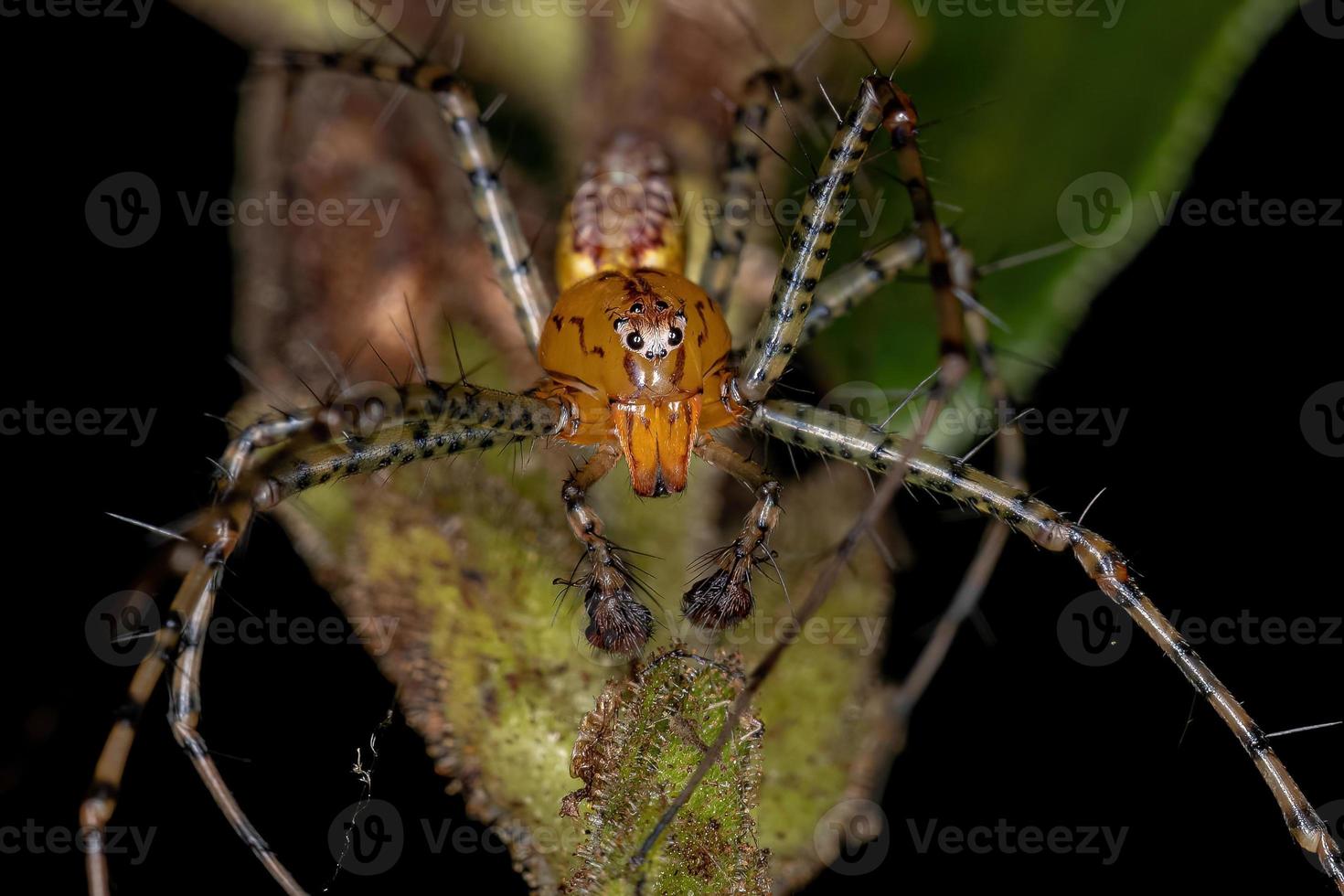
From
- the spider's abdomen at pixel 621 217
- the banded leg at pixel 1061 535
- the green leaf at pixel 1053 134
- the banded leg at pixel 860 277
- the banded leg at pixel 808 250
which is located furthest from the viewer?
the spider's abdomen at pixel 621 217

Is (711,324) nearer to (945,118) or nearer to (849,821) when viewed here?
(945,118)

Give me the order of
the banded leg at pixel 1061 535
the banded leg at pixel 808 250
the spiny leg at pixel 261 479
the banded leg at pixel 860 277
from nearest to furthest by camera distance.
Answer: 1. the spiny leg at pixel 261 479
2. the banded leg at pixel 1061 535
3. the banded leg at pixel 808 250
4. the banded leg at pixel 860 277

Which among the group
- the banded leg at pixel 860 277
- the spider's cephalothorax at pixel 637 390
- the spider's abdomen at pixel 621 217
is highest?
the spider's abdomen at pixel 621 217

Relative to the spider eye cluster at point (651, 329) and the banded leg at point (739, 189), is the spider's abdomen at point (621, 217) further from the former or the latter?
the spider eye cluster at point (651, 329)

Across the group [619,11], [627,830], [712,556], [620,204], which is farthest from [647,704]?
[619,11]

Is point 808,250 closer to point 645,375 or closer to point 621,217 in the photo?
point 645,375

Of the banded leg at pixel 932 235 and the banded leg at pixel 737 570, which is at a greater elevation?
the banded leg at pixel 932 235

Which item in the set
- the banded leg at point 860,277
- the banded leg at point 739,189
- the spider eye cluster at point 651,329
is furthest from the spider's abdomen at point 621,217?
the spider eye cluster at point 651,329
